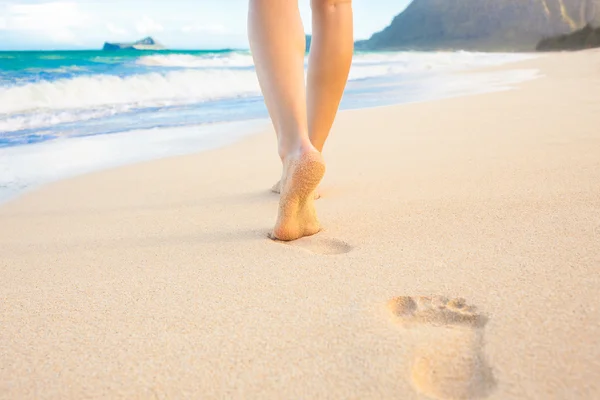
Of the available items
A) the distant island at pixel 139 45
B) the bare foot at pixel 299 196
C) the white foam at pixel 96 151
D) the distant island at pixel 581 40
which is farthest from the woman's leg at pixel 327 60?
the distant island at pixel 139 45

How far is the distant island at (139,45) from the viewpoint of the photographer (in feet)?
113

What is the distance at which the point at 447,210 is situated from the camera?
1276mm

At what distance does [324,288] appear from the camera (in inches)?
34.6

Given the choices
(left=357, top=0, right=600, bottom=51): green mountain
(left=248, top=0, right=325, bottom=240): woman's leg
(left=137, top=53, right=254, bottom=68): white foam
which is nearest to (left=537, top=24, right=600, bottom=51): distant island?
(left=357, top=0, right=600, bottom=51): green mountain

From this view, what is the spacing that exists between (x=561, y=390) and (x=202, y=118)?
11.6ft

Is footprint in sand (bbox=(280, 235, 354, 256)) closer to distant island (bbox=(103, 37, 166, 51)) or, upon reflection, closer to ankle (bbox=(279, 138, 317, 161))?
ankle (bbox=(279, 138, 317, 161))

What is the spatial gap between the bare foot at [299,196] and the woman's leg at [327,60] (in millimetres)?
234

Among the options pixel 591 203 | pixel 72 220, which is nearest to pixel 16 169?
pixel 72 220

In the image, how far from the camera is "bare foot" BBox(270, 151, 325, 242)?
111 cm

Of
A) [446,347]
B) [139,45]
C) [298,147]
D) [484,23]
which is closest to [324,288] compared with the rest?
[446,347]

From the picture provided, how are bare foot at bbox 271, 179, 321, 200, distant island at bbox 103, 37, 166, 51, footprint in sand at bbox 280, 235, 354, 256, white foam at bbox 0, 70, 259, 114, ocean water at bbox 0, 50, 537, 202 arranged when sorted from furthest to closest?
distant island at bbox 103, 37, 166, 51, white foam at bbox 0, 70, 259, 114, ocean water at bbox 0, 50, 537, 202, bare foot at bbox 271, 179, 321, 200, footprint in sand at bbox 280, 235, 354, 256

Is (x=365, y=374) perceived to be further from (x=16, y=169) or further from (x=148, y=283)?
(x=16, y=169)

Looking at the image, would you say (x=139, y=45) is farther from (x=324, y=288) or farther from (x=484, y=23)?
(x=484, y=23)

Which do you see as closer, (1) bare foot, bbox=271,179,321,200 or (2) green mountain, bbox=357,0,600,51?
(1) bare foot, bbox=271,179,321,200
